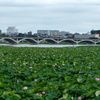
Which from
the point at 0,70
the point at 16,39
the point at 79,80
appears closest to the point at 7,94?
the point at 79,80

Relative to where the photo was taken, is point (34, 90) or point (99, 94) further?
point (34, 90)

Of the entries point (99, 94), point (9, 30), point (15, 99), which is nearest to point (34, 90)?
point (15, 99)

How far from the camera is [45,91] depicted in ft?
11.0

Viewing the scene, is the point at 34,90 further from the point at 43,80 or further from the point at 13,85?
the point at 43,80

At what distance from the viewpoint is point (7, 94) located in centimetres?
293

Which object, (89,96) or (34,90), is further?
(34,90)

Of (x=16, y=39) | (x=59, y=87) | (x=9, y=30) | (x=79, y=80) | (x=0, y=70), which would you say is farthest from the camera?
(x=9, y=30)

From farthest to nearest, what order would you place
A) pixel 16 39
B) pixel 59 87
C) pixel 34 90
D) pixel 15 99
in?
pixel 16 39 < pixel 59 87 < pixel 34 90 < pixel 15 99

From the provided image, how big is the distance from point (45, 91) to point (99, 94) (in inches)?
34.2

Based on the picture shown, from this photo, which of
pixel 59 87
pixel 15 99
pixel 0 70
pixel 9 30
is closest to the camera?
pixel 15 99

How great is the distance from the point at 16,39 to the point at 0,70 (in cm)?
5543

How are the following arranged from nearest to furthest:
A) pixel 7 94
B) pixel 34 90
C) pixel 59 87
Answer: pixel 7 94 < pixel 34 90 < pixel 59 87

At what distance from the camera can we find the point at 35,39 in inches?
2511

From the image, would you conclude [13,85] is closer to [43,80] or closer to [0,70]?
[43,80]
